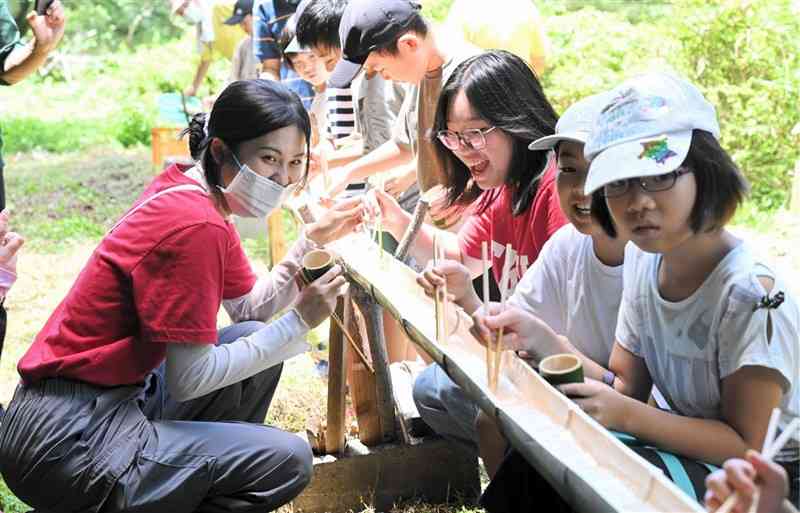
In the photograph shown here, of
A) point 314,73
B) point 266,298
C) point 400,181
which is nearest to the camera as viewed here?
point 266,298

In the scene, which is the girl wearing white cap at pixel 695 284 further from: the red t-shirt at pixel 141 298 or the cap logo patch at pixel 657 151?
the red t-shirt at pixel 141 298

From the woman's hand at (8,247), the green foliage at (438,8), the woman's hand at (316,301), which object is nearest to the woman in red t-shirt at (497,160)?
the woman's hand at (316,301)

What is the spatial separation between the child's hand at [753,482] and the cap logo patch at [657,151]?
2.40 feet

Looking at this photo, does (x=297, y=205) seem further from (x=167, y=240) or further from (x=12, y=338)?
(x=12, y=338)

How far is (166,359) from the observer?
10.1 feet

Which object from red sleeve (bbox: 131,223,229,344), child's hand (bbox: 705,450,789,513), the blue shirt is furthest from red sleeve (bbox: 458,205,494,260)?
the blue shirt

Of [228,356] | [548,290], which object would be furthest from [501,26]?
[228,356]

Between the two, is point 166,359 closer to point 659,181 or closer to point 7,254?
point 7,254

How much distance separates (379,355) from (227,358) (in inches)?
40.0

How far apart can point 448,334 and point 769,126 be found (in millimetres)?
6208

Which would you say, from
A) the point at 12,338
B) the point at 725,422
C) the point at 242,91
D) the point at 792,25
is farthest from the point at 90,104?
the point at 725,422

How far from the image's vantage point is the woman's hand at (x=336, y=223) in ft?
13.7

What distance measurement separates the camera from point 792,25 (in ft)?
27.5

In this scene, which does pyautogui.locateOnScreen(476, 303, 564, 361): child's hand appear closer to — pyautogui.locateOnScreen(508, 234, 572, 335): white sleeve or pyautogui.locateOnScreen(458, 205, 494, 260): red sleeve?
pyautogui.locateOnScreen(508, 234, 572, 335): white sleeve
